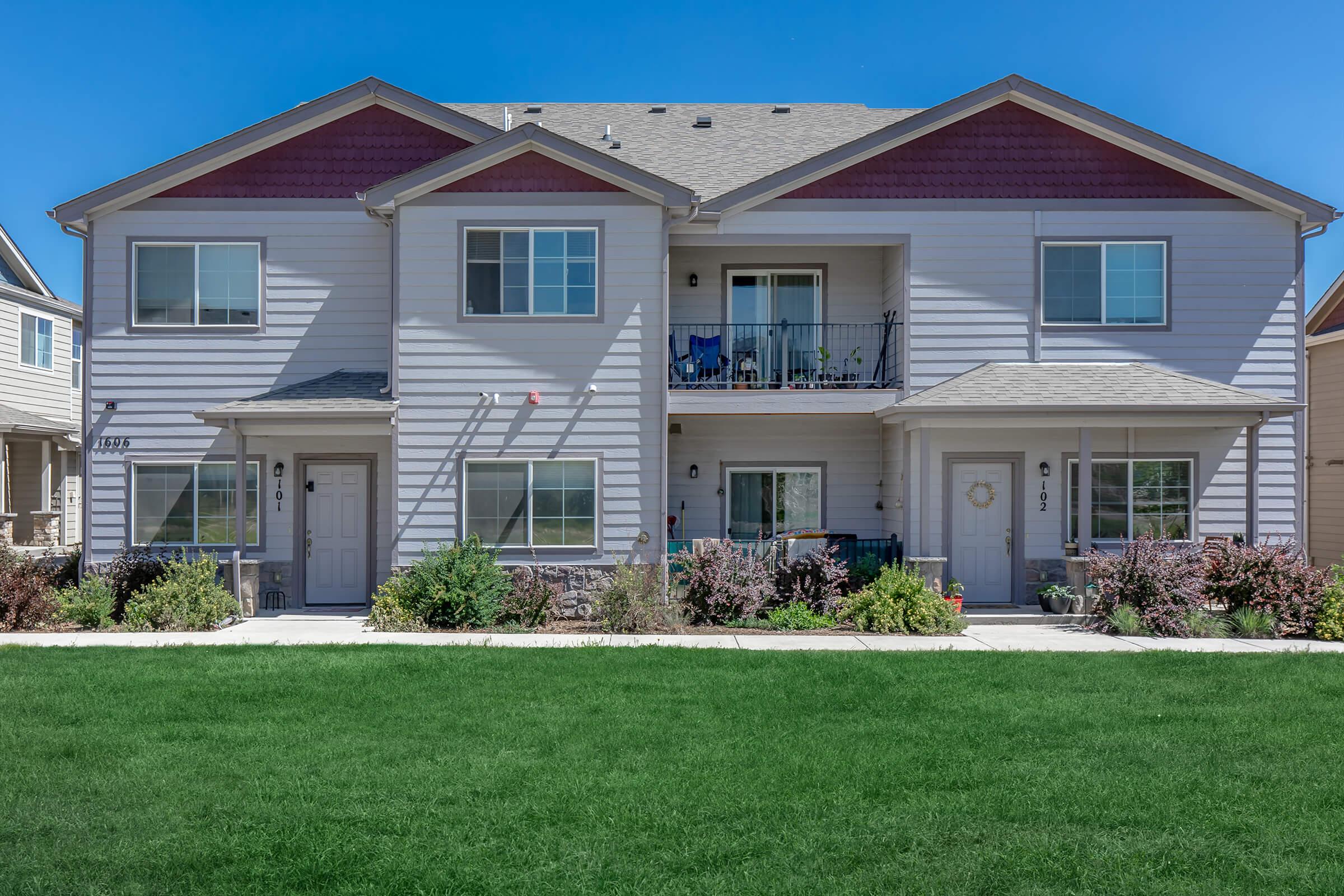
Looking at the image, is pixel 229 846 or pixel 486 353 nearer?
pixel 229 846

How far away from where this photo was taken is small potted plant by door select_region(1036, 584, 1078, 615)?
15047 millimetres

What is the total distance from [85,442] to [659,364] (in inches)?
331

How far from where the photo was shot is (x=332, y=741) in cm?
759

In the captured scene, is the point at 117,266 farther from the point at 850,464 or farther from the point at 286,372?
the point at 850,464

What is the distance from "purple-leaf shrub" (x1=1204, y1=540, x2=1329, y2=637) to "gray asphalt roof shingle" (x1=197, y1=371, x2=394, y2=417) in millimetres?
10996

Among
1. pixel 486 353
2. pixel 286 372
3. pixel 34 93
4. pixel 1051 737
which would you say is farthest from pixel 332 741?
pixel 34 93

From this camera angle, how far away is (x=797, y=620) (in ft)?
45.5

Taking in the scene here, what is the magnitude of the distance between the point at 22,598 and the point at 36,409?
14530mm

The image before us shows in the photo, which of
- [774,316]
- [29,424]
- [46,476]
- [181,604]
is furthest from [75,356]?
[774,316]

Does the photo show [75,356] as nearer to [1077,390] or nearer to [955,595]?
[955,595]

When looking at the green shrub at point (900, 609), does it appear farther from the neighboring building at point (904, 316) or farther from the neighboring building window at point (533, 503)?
the neighboring building window at point (533, 503)

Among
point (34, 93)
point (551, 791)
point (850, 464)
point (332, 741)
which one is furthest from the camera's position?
point (34, 93)

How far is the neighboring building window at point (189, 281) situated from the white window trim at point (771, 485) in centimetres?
749

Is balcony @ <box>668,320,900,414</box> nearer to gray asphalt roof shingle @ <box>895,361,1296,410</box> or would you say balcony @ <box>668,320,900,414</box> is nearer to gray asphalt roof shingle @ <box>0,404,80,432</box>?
gray asphalt roof shingle @ <box>895,361,1296,410</box>
